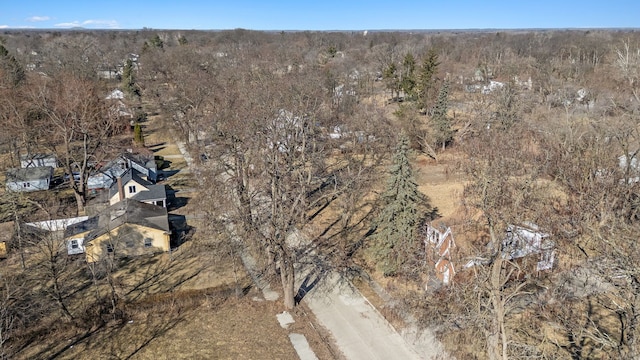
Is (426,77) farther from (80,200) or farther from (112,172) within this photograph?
(80,200)

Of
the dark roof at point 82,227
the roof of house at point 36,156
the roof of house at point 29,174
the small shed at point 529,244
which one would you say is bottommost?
the dark roof at point 82,227

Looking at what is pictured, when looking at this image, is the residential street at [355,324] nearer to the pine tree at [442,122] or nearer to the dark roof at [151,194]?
the dark roof at [151,194]

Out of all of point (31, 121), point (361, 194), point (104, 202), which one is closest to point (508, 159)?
point (361, 194)

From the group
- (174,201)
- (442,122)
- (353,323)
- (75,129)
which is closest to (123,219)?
(174,201)

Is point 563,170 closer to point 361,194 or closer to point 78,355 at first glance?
point 361,194

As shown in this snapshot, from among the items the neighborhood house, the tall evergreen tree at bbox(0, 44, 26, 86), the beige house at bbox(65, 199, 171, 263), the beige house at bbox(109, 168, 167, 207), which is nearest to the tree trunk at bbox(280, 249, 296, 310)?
the beige house at bbox(65, 199, 171, 263)

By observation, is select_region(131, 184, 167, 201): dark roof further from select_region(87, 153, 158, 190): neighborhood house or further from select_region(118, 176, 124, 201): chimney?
select_region(87, 153, 158, 190): neighborhood house

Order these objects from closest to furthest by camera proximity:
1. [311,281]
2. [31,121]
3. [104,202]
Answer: [311,281]
[104,202]
[31,121]

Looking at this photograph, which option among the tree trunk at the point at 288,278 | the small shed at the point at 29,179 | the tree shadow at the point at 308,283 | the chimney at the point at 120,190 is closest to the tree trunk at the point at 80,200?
the chimney at the point at 120,190
